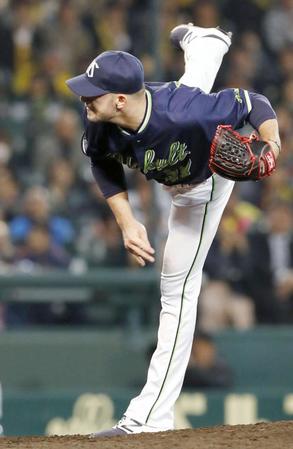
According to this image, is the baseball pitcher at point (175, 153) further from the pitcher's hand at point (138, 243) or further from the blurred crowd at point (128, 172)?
the blurred crowd at point (128, 172)

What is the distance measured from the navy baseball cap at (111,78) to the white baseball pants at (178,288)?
44 centimetres

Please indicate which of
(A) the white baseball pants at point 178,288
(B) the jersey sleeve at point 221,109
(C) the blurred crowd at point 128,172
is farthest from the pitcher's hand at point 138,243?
(C) the blurred crowd at point 128,172

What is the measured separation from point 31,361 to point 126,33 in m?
3.96

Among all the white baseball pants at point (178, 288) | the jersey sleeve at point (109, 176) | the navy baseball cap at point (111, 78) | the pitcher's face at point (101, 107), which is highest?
the navy baseball cap at point (111, 78)

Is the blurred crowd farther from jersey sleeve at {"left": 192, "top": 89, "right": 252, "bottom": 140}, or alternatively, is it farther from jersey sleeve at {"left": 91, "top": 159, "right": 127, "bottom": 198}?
jersey sleeve at {"left": 192, "top": 89, "right": 252, "bottom": 140}

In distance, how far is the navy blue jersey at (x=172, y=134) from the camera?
5195mm

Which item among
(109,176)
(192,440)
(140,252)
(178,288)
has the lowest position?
(192,440)

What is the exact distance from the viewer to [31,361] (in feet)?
29.9

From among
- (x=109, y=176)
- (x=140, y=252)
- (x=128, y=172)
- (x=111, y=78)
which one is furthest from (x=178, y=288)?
(x=128, y=172)

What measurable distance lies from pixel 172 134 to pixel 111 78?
36 cm

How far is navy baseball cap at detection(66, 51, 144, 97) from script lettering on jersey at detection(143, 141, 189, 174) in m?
0.30

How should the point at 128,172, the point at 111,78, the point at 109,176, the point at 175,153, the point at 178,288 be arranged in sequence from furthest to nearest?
the point at 128,172, the point at 178,288, the point at 109,176, the point at 175,153, the point at 111,78

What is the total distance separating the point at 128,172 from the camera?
1024 cm

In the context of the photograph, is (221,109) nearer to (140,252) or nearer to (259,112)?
(259,112)
